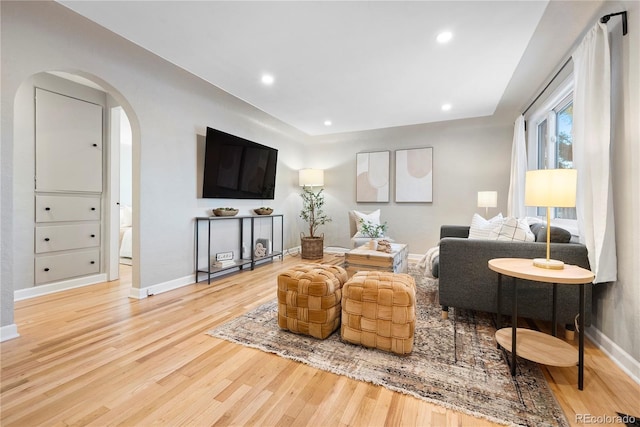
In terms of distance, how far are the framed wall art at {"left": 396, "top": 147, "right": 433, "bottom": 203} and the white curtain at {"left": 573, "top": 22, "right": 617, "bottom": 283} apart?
2885 millimetres

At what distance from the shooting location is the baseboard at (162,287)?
2.73m

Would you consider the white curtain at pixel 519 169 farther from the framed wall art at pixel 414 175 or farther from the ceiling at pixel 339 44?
the framed wall art at pixel 414 175

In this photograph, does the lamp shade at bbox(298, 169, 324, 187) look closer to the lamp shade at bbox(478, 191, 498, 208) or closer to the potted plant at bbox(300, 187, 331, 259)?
the potted plant at bbox(300, 187, 331, 259)

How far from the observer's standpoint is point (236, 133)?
13.0ft

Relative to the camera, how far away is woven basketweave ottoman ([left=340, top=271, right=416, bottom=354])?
168 cm

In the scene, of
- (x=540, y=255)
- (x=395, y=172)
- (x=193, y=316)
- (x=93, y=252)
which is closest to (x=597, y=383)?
(x=540, y=255)

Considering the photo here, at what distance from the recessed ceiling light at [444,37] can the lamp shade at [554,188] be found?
4.65 feet

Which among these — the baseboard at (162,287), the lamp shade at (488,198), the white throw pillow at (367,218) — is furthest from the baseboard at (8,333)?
the lamp shade at (488,198)

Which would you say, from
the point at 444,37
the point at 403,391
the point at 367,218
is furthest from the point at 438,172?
the point at 403,391

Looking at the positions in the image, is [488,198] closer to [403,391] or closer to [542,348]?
[542,348]

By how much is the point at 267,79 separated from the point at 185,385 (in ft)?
9.98

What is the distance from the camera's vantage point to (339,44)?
2400 mm

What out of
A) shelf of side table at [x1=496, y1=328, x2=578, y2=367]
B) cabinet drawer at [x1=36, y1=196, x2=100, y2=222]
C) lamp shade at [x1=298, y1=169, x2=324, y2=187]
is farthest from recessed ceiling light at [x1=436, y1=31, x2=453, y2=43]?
cabinet drawer at [x1=36, y1=196, x2=100, y2=222]

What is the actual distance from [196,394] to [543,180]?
2320mm
